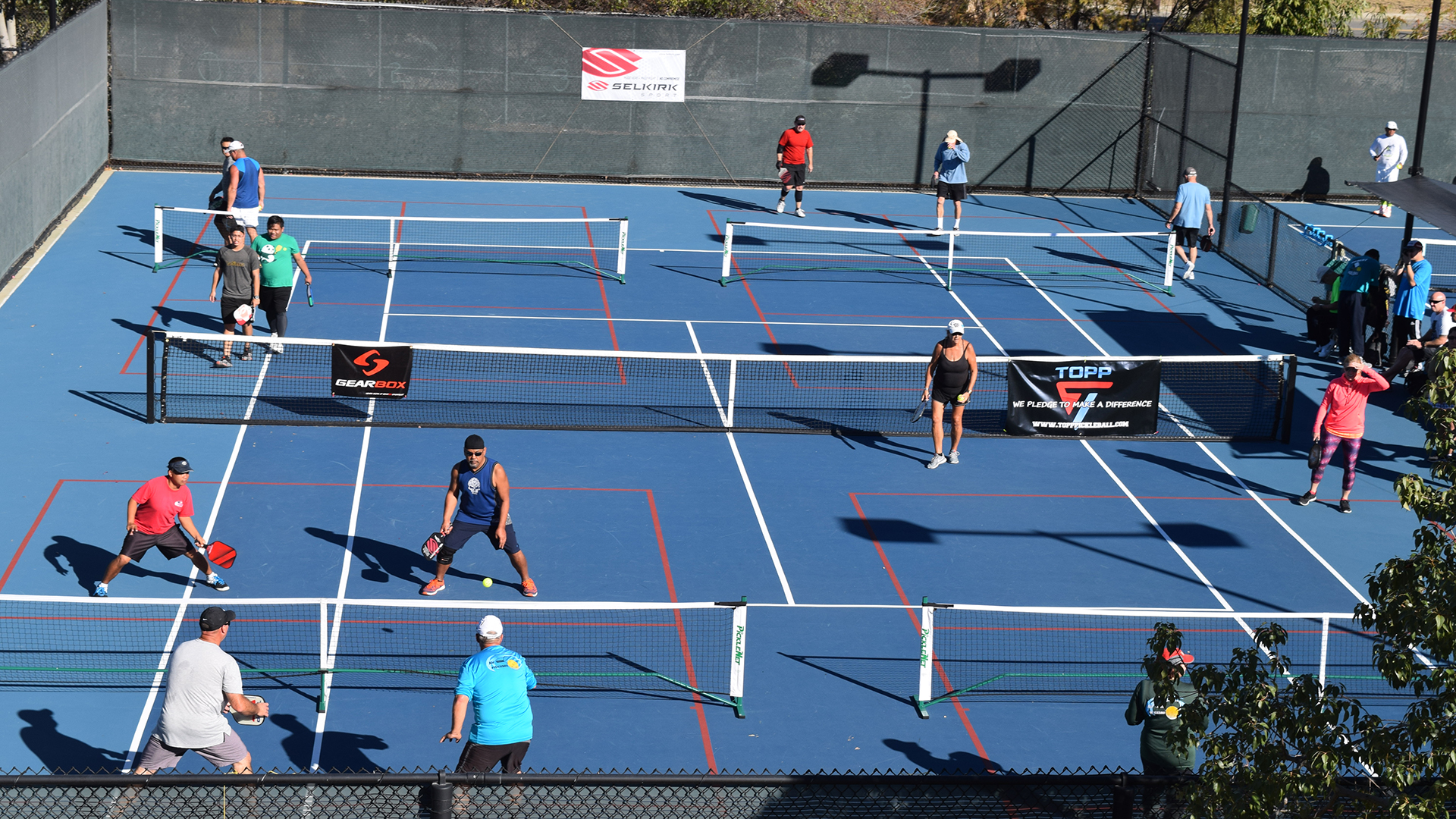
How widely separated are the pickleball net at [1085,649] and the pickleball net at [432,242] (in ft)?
40.9

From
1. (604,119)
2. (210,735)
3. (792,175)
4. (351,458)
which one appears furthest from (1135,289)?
(210,735)

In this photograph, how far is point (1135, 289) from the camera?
26.0 metres

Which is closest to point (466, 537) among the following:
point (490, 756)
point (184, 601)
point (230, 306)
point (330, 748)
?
point (184, 601)

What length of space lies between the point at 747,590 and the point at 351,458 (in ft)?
17.6

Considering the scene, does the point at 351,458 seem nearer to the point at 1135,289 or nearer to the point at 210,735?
the point at 210,735

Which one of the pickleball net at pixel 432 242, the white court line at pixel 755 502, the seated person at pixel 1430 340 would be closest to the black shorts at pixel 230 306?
the pickleball net at pixel 432 242

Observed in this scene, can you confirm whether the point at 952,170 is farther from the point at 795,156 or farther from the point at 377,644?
the point at 377,644

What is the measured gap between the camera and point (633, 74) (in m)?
32.8

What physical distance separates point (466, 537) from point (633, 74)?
68.6 ft

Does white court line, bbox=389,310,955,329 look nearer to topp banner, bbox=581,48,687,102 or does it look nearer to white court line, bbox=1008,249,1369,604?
white court line, bbox=1008,249,1369,604

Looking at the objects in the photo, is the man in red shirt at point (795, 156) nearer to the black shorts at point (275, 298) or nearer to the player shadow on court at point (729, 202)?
the player shadow on court at point (729, 202)

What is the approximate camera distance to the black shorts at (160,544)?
13.2m

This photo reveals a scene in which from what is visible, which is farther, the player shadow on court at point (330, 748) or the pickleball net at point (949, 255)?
the pickleball net at point (949, 255)

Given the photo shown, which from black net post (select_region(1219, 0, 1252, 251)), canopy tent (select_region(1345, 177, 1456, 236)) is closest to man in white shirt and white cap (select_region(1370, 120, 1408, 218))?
black net post (select_region(1219, 0, 1252, 251))
